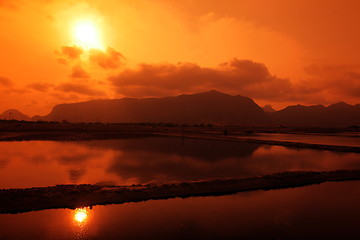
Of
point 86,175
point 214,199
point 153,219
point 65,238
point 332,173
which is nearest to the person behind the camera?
point 65,238

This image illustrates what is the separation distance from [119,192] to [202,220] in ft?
21.0

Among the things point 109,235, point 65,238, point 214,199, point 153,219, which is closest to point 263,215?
point 214,199

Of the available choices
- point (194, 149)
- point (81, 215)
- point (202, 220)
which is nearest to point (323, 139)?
point (194, 149)

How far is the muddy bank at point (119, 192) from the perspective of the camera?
15.8m

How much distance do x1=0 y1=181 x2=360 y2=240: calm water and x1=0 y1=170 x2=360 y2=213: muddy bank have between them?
32.1 inches

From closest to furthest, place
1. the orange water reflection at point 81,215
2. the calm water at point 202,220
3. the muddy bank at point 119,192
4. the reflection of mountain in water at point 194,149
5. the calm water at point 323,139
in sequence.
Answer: the calm water at point 202,220 → the orange water reflection at point 81,215 → the muddy bank at point 119,192 → the reflection of mountain in water at point 194,149 → the calm water at point 323,139

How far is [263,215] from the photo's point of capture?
15.4 meters

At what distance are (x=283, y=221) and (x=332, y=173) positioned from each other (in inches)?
578

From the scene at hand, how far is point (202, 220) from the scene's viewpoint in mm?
14500

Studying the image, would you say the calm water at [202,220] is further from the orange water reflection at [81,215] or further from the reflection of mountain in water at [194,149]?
the reflection of mountain in water at [194,149]

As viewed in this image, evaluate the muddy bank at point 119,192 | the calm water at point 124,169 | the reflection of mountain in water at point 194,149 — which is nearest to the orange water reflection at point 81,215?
the muddy bank at point 119,192

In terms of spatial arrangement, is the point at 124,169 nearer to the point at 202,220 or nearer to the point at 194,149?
the point at 202,220

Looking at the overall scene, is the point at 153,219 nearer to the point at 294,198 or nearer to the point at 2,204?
the point at 2,204

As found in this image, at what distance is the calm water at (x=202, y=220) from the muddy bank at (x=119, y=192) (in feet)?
2.68
